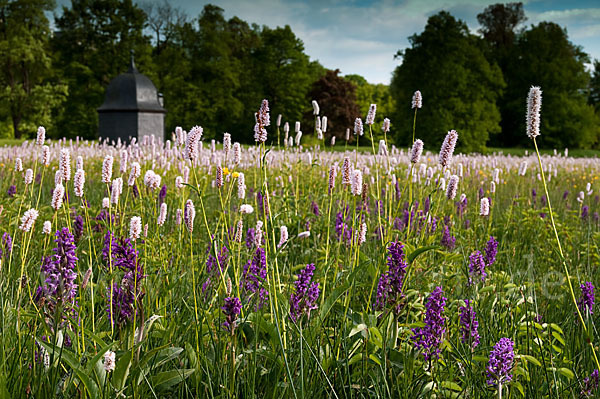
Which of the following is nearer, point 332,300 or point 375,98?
point 332,300

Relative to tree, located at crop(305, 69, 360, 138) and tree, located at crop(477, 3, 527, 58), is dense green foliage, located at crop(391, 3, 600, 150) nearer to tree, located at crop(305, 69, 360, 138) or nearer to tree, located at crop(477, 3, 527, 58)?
tree, located at crop(477, 3, 527, 58)

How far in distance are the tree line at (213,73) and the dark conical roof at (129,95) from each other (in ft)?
46.7

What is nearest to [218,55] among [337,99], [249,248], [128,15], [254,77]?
[254,77]

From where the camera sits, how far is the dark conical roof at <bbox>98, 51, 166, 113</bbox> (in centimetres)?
2147

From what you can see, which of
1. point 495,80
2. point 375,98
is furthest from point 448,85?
point 375,98

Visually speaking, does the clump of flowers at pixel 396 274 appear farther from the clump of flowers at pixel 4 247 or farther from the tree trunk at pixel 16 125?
the tree trunk at pixel 16 125

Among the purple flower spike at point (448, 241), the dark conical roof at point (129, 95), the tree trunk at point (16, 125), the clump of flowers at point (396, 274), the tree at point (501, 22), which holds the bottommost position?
the purple flower spike at point (448, 241)

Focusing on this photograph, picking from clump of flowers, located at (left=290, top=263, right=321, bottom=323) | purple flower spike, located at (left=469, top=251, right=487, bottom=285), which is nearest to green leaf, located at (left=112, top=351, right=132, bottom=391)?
clump of flowers, located at (left=290, top=263, right=321, bottom=323)

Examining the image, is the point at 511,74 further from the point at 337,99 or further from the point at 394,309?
the point at 394,309

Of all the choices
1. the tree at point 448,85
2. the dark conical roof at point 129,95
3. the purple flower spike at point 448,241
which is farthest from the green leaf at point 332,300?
the tree at point 448,85

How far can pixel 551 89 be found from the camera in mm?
37094

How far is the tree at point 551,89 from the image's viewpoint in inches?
1433

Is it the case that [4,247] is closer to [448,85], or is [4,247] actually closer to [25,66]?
[448,85]

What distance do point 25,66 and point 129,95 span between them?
21.3m
